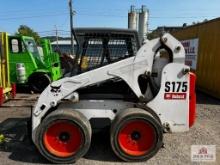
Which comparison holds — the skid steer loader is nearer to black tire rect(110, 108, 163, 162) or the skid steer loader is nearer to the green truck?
black tire rect(110, 108, 163, 162)

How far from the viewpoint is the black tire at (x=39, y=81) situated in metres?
12.9

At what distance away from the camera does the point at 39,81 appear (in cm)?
1299

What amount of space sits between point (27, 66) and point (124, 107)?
8.12 m

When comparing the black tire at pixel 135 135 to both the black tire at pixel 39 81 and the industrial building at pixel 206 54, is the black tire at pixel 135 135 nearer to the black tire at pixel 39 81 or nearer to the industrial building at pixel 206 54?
the industrial building at pixel 206 54

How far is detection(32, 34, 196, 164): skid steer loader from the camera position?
531 centimetres

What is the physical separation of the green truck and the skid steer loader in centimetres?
750

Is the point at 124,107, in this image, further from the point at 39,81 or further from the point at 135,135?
the point at 39,81

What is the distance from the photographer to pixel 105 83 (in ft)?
19.2

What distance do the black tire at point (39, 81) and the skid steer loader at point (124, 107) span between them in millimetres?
7460

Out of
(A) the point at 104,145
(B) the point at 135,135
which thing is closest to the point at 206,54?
(A) the point at 104,145

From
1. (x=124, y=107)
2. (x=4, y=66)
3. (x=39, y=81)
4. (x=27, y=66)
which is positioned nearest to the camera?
(x=124, y=107)

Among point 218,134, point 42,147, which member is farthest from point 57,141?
point 218,134

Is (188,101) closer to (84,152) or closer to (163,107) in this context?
(163,107)

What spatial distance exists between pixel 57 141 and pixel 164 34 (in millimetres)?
2558
